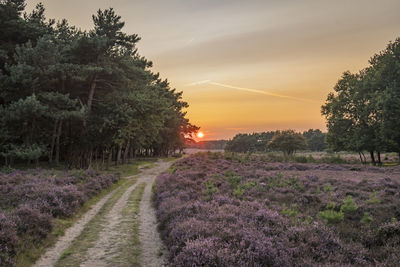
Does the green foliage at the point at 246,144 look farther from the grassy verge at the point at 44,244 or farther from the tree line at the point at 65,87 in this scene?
the grassy verge at the point at 44,244

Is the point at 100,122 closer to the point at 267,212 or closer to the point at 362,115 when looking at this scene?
the point at 267,212

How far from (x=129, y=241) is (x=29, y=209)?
498cm

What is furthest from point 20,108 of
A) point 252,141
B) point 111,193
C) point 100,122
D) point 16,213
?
point 252,141

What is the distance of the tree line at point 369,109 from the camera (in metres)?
38.0

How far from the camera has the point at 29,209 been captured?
35.3 feet

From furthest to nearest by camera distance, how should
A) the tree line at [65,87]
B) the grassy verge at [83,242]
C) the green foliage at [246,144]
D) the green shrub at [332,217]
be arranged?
1. the green foliage at [246,144]
2. the tree line at [65,87]
3. the green shrub at [332,217]
4. the grassy verge at [83,242]

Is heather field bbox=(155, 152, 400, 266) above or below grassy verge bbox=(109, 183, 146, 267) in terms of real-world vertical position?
above

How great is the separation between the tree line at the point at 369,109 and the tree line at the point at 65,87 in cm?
3497

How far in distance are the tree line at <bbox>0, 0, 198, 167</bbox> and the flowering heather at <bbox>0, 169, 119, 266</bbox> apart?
1171cm

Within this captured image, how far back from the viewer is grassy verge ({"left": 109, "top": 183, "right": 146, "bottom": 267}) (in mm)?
7678

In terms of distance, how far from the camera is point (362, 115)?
4525 centimetres

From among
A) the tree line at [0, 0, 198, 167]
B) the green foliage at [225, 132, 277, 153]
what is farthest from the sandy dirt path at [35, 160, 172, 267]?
the green foliage at [225, 132, 277, 153]

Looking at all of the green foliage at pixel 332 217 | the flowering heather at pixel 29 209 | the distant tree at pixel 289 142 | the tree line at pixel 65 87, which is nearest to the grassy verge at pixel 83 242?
the flowering heather at pixel 29 209

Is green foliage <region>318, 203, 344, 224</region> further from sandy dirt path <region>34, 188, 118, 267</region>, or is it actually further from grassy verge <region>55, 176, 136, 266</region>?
sandy dirt path <region>34, 188, 118, 267</region>
